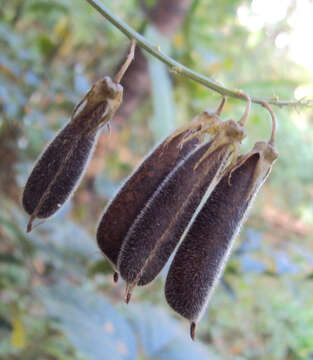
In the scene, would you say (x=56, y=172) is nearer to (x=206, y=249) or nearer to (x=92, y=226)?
(x=206, y=249)

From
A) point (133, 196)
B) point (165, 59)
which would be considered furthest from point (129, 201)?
point (165, 59)

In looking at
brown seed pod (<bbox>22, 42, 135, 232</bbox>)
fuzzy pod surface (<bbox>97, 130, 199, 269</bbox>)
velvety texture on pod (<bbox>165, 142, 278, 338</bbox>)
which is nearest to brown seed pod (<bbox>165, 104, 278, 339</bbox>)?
velvety texture on pod (<bbox>165, 142, 278, 338</bbox>)

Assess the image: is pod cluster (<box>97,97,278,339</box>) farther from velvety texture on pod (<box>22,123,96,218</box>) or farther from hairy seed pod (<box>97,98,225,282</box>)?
velvety texture on pod (<box>22,123,96,218</box>)

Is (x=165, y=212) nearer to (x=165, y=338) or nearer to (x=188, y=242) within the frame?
(x=188, y=242)

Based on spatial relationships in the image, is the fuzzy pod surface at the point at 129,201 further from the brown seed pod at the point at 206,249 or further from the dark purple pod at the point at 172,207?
the brown seed pod at the point at 206,249

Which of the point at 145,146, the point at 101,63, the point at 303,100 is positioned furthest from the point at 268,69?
the point at 303,100

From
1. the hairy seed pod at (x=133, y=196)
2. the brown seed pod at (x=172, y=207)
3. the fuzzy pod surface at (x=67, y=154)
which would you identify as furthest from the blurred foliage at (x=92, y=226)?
the fuzzy pod surface at (x=67, y=154)
